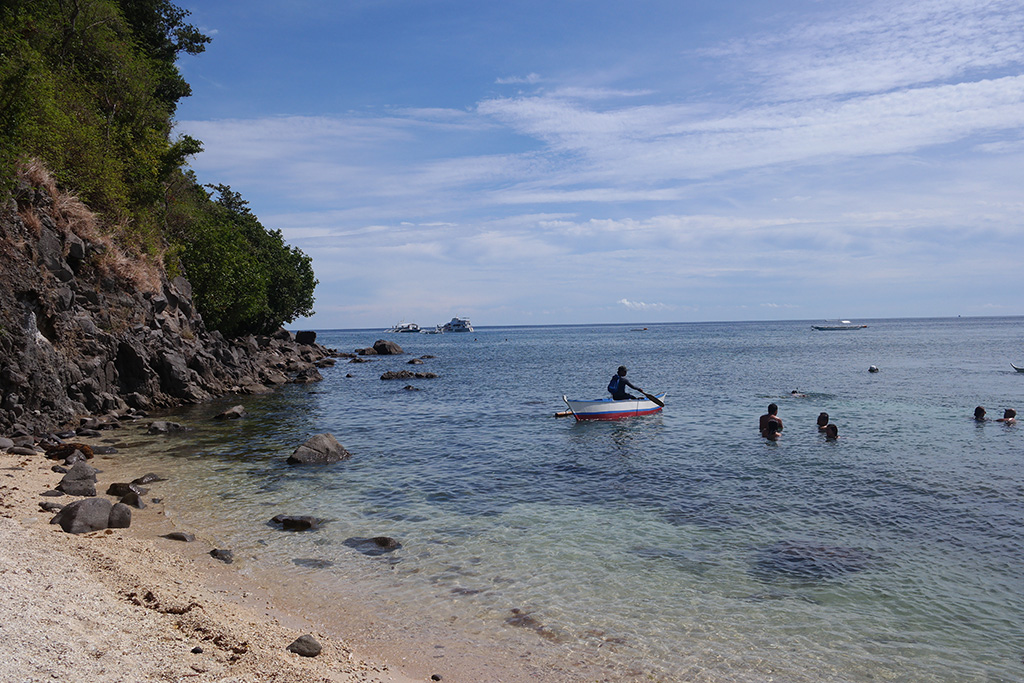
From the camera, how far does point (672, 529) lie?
14.0m

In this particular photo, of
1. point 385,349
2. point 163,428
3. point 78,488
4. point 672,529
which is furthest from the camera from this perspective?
point 385,349

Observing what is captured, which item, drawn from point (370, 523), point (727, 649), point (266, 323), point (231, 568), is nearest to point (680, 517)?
point (727, 649)

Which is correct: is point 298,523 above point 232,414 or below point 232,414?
below

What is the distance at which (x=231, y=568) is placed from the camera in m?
11.2

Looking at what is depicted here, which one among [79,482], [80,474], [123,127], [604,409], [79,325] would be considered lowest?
[604,409]

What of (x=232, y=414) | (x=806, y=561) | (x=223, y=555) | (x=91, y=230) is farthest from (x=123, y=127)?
(x=806, y=561)

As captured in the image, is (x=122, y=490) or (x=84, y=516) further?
(x=122, y=490)

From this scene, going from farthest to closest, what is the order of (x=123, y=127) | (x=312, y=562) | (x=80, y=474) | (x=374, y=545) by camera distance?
(x=123, y=127), (x=80, y=474), (x=374, y=545), (x=312, y=562)

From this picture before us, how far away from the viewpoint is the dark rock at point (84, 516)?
11617 millimetres

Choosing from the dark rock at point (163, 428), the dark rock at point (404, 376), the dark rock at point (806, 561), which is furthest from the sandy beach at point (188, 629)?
the dark rock at point (404, 376)

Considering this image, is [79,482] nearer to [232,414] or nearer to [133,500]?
[133,500]

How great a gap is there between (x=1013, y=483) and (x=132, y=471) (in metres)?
26.0

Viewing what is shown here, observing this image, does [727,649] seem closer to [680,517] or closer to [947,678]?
[947,678]

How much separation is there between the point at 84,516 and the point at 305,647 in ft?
22.8
